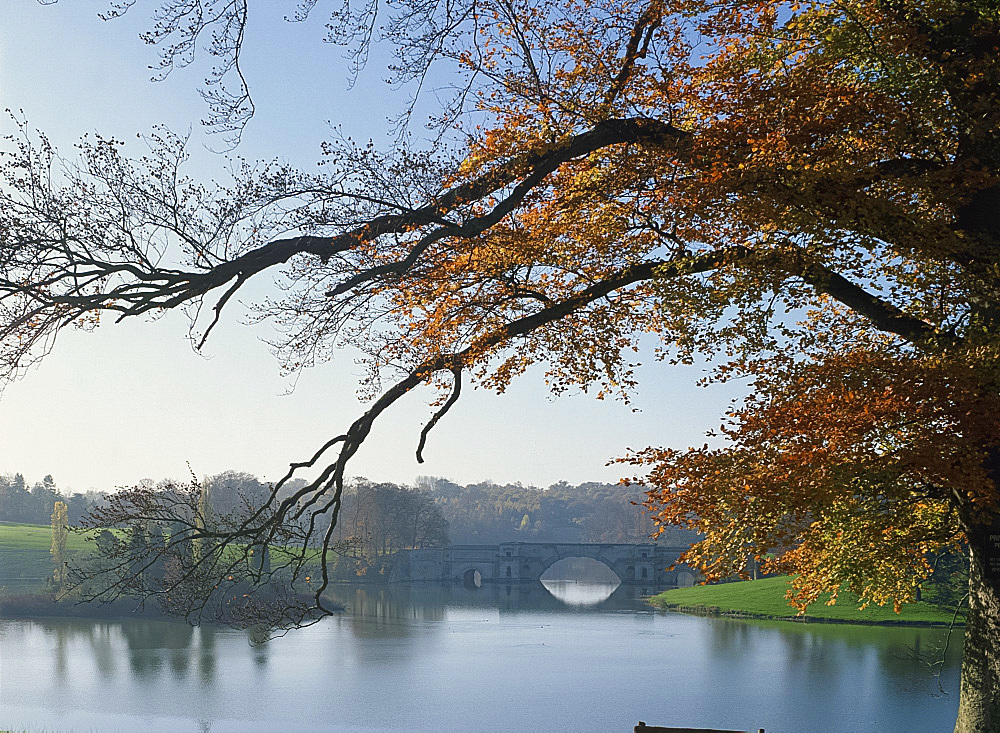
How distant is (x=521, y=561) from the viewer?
92500 mm

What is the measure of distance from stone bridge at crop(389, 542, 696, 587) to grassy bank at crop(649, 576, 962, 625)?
15.5 metres

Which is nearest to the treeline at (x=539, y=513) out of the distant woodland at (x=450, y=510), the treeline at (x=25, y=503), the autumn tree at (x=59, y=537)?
the distant woodland at (x=450, y=510)

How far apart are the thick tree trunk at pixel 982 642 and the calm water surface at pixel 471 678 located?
1556 cm

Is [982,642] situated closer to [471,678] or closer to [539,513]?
[471,678]

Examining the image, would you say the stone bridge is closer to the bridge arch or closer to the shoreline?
the shoreline

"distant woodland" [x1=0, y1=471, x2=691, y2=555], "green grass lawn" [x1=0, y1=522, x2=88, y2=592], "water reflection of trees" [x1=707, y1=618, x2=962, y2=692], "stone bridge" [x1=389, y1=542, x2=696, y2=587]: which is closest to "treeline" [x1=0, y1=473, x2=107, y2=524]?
"distant woodland" [x1=0, y1=471, x2=691, y2=555]

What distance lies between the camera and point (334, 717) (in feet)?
83.2

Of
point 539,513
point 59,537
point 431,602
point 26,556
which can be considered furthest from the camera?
point 539,513

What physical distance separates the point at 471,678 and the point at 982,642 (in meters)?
24.8

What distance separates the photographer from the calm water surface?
2473 cm

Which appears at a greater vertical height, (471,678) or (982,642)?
(982,642)

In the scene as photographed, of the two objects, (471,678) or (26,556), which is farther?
(26,556)

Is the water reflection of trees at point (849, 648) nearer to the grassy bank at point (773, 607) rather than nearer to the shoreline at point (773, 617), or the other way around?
the shoreline at point (773, 617)

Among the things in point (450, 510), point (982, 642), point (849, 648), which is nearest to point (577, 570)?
point (450, 510)
